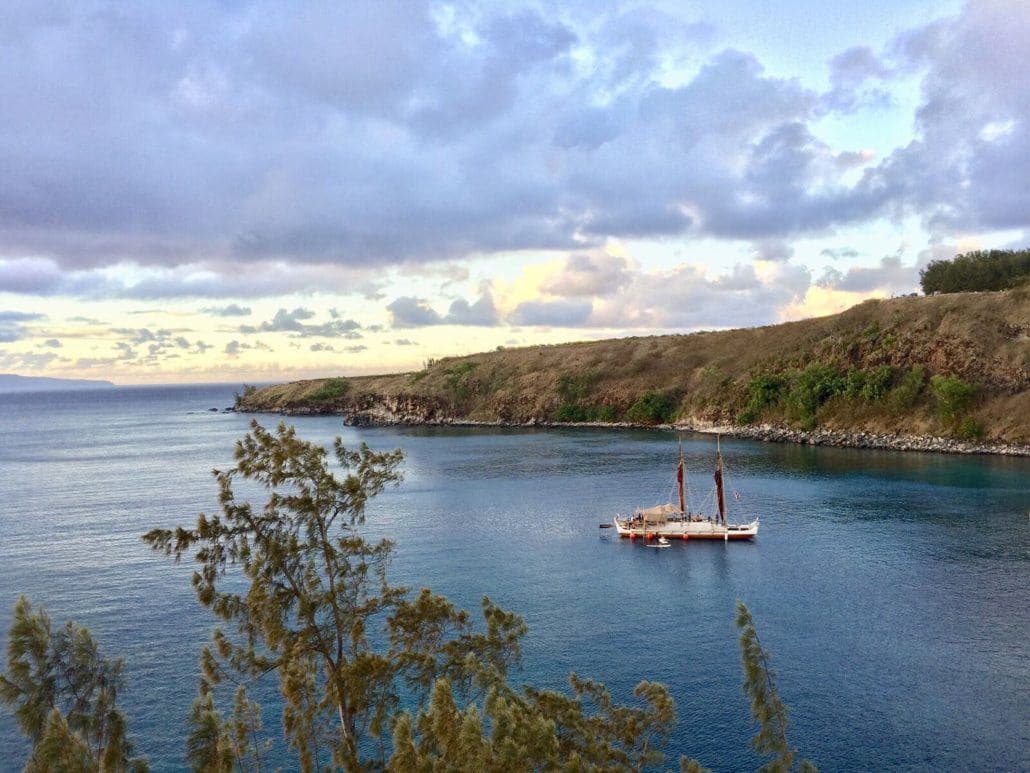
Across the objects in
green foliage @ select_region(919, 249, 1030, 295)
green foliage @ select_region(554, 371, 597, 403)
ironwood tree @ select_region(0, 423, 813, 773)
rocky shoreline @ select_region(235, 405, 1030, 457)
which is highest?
green foliage @ select_region(919, 249, 1030, 295)

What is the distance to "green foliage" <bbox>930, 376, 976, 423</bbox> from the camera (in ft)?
403

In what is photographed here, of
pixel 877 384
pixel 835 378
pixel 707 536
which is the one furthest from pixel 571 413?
pixel 707 536

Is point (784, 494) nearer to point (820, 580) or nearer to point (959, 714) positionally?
point (820, 580)

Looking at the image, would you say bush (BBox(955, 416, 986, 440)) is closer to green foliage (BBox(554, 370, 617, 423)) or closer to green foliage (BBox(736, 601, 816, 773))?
green foliage (BBox(554, 370, 617, 423))

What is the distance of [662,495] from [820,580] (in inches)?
1380

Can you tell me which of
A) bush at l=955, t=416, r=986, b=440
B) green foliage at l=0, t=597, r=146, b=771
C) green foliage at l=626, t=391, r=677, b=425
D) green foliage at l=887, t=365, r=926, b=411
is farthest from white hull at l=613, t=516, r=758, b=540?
green foliage at l=626, t=391, r=677, b=425

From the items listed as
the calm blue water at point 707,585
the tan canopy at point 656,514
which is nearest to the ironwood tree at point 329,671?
the calm blue water at point 707,585

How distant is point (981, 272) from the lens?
16125cm

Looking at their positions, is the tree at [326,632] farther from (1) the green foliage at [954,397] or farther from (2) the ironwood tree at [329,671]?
(1) the green foliage at [954,397]

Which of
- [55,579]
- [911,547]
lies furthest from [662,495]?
[55,579]

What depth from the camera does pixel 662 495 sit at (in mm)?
91375

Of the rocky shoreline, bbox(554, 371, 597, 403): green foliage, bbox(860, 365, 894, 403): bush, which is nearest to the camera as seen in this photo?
the rocky shoreline

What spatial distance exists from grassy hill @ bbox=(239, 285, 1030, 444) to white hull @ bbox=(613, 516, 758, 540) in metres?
66.8

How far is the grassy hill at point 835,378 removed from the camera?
124438mm
